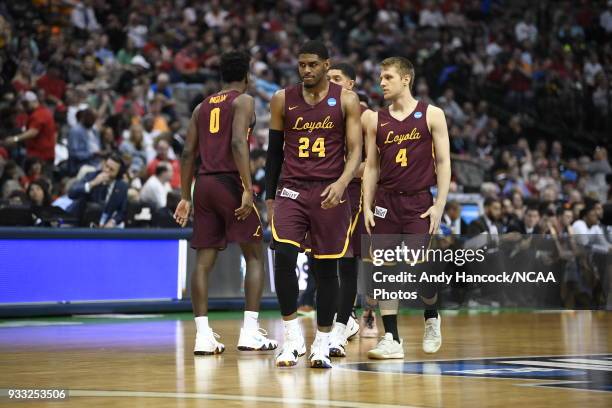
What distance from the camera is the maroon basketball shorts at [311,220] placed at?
27.7ft

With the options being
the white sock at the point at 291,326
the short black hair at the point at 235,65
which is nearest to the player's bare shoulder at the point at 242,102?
the short black hair at the point at 235,65

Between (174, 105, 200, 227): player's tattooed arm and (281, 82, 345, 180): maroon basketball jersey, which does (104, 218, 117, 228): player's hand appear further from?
(281, 82, 345, 180): maroon basketball jersey

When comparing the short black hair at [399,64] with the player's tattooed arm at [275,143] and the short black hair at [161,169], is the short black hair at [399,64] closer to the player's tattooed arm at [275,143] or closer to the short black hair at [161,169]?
the player's tattooed arm at [275,143]

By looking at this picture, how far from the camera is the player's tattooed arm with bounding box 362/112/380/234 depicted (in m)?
9.24

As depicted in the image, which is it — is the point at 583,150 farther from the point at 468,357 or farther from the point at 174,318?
the point at 468,357

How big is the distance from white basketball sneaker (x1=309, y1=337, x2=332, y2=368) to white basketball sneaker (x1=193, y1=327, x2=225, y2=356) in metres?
1.30

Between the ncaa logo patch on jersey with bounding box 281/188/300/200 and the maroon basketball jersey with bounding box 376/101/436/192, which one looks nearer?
the ncaa logo patch on jersey with bounding box 281/188/300/200

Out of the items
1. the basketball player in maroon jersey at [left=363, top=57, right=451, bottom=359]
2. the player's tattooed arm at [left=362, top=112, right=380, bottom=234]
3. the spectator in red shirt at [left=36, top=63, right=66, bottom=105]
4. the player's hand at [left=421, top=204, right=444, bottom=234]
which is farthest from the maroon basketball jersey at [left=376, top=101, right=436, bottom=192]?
the spectator in red shirt at [left=36, top=63, right=66, bottom=105]

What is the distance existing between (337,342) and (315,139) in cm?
173

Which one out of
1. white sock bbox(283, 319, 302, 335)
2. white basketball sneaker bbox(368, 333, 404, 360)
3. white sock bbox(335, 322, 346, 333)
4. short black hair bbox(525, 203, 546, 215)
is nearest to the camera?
white sock bbox(283, 319, 302, 335)

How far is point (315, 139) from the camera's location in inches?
337

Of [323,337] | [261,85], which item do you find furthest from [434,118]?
[261,85]

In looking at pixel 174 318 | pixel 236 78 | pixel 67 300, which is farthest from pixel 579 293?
pixel 236 78

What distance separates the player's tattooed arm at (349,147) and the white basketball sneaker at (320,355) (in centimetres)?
97
